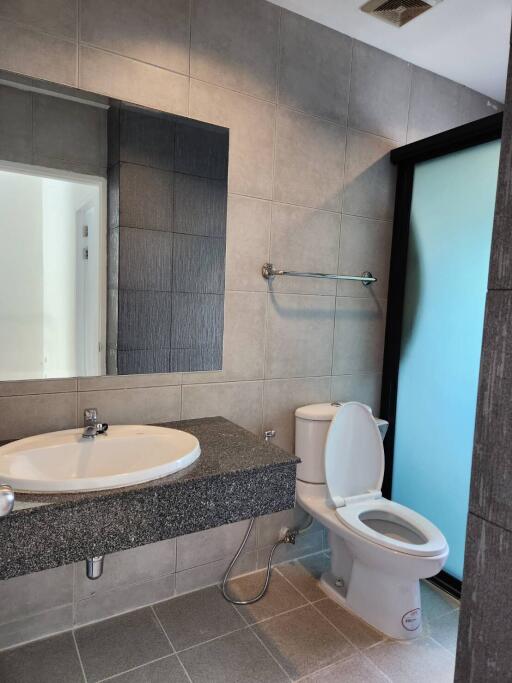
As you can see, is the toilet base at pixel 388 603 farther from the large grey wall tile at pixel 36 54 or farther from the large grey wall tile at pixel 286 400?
the large grey wall tile at pixel 36 54

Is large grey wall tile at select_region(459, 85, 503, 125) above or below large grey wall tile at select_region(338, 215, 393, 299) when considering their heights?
above

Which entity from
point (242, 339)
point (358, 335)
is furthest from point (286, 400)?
point (358, 335)

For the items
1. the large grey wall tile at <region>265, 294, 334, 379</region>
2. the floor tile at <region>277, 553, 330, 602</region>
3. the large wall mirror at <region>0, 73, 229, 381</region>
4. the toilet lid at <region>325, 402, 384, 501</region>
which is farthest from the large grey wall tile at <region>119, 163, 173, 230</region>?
the floor tile at <region>277, 553, 330, 602</region>

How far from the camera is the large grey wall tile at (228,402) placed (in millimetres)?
1981

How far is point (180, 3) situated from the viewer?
5.82 ft

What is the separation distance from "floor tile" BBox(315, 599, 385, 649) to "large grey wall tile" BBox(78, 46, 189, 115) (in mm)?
2162

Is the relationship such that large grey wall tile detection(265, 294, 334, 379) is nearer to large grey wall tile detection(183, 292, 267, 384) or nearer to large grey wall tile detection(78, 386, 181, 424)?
large grey wall tile detection(183, 292, 267, 384)

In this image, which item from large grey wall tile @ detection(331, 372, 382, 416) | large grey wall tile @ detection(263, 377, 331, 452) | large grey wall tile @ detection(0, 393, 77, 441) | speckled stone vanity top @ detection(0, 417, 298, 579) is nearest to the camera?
speckled stone vanity top @ detection(0, 417, 298, 579)

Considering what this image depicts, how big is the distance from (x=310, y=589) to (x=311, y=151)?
202 centimetres

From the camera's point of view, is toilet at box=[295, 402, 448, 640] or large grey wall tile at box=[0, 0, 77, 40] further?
toilet at box=[295, 402, 448, 640]

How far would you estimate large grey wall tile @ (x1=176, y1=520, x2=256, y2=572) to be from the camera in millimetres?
2037

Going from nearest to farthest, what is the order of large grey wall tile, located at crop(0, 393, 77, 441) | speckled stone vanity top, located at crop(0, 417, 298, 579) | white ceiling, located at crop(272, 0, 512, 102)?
speckled stone vanity top, located at crop(0, 417, 298, 579) < large grey wall tile, located at crop(0, 393, 77, 441) < white ceiling, located at crop(272, 0, 512, 102)

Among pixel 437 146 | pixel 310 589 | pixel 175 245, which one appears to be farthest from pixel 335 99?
pixel 310 589

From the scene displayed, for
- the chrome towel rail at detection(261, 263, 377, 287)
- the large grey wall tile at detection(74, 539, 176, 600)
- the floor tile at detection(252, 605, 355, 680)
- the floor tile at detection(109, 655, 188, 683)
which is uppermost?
the chrome towel rail at detection(261, 263, 377, 287)
